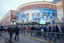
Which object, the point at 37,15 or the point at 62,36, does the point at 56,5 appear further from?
the point at 62,36

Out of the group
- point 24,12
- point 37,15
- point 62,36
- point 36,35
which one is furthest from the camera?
point 24,12

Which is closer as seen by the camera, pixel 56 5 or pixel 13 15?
pixel 56 5

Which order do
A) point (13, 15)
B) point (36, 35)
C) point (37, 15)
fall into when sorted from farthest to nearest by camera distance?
point (13, 15)
point (37, 15)
point (36, 35)

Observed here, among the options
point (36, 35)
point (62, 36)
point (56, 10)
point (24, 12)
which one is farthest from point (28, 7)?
point (62, 36)

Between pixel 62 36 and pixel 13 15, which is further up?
pixel 13 15

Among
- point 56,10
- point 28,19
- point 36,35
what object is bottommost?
point 36,35

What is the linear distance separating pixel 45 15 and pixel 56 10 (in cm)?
766

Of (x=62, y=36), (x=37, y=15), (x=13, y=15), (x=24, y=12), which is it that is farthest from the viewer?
(x=13, y=15)

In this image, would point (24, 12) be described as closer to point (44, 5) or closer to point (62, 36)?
point (44, 5)

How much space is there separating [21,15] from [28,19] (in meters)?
7.54

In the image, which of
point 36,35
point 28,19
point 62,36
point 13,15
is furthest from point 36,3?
point 62,36

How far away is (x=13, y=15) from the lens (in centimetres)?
10744

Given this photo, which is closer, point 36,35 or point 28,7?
point 36,35

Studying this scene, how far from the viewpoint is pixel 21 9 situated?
81.6 meters
